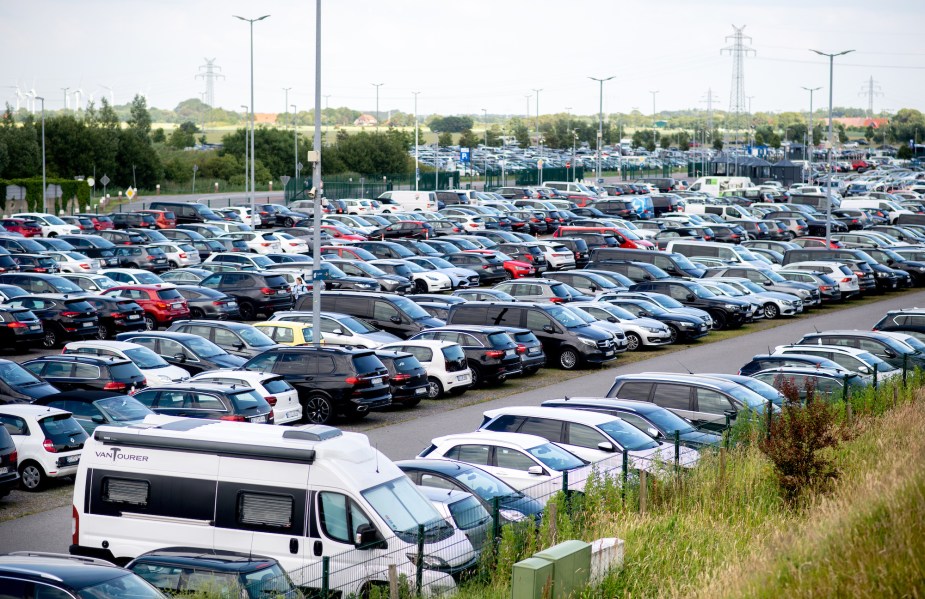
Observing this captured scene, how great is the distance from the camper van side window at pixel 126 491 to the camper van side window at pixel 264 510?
1.20 meters

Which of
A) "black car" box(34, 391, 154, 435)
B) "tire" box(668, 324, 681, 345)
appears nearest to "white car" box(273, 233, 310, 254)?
"tire" box(668, 324, 681, 345)

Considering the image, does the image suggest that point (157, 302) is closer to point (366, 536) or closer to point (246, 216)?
point (366, 536)

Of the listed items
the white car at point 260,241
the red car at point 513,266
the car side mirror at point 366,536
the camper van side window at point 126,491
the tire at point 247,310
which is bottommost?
the tire at point 247,310

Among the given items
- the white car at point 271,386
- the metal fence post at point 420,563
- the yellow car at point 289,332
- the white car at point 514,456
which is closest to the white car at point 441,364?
the yellow car at point 289,332

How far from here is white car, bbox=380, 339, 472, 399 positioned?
2636cm

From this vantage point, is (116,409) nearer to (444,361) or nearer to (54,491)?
(54,491)

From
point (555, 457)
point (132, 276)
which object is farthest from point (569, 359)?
point (132, 276)

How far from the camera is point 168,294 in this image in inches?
1367

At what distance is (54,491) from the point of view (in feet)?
62.2

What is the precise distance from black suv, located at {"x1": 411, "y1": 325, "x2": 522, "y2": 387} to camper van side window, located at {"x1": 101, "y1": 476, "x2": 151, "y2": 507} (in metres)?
14.1

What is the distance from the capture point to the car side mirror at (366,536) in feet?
40.8

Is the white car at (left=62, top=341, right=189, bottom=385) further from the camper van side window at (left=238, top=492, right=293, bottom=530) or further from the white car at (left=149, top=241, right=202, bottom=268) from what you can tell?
the white car at (left=149, top=241, right=202, bottom=268)

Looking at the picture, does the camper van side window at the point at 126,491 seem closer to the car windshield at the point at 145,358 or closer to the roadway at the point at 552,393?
the roadway at the point at 552,393

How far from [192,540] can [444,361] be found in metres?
13.4
